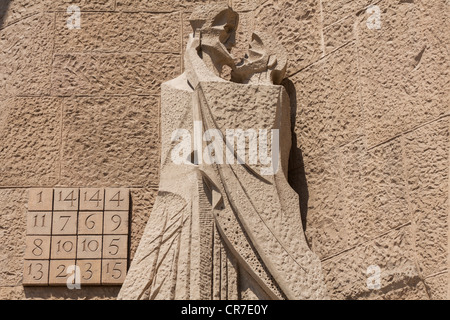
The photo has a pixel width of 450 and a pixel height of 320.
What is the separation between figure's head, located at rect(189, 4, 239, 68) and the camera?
16.1ft

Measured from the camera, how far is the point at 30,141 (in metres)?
5.17

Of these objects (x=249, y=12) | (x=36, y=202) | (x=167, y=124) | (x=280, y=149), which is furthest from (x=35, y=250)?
(x=249, y=12)

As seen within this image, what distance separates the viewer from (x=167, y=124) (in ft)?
15.8

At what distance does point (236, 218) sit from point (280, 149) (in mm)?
386

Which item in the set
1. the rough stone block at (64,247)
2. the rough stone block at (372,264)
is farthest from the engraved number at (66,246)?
the rough stone block at (372,264)

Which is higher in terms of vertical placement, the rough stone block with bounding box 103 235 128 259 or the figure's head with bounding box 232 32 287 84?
the figure's head with bounding box 232 32 287 84

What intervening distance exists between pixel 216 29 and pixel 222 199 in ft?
2.66

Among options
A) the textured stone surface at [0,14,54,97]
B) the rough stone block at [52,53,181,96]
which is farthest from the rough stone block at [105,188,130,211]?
the textured stone surface at [0,14,54,97]

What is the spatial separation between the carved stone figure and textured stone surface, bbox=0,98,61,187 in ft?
1.93

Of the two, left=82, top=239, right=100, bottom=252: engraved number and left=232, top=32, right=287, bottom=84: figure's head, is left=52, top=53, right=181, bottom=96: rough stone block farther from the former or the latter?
left=82, top=239, right=100, bottom=252: engraved number

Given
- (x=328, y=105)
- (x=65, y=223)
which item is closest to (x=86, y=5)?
(x=65, y=223)

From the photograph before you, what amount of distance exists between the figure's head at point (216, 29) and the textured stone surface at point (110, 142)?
451mm

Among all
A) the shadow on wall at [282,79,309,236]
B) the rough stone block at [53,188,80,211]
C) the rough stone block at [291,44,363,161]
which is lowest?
the rough stone block at [53,188,80,211]

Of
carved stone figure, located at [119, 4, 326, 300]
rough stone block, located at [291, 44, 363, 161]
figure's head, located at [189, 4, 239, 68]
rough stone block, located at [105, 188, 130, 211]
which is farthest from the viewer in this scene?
rough stone block, located at [105, 188, 130, 211]
